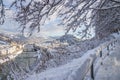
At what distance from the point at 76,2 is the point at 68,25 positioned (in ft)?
3.88

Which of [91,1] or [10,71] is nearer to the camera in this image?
[10,71]

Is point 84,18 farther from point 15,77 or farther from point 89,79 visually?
point 89,79

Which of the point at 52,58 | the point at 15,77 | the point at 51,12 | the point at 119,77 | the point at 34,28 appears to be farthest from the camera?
the point at 52,58

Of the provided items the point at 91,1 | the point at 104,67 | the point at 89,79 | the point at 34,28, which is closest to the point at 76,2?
the point at 91,1

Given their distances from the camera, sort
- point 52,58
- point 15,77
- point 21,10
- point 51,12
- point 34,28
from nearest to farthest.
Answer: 1. point 21,10
2. point 34,28
3. point 51,12
4. point 15,77
5. point 52,58

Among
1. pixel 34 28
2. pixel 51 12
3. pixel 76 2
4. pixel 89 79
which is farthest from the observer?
pixel 76 2

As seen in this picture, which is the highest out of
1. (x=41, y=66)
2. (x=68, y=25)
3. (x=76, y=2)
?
(x=76, y=2)

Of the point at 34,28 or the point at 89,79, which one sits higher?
the point at 34,28

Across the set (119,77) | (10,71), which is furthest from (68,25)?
(119,77)

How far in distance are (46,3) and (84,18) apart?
14.4 feet

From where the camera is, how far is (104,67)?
25.6ft

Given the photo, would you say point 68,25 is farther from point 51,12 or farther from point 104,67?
point 104,67

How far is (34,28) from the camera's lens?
8.45 metres

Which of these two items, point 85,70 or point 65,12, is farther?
point 65,12
